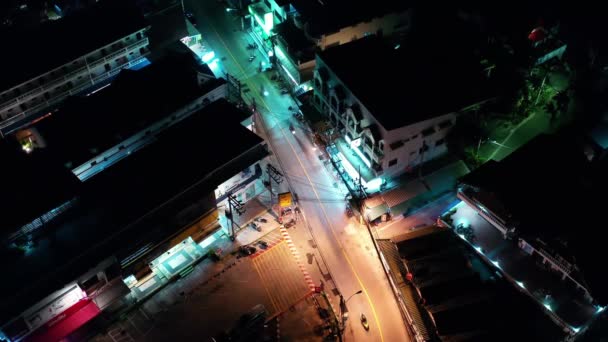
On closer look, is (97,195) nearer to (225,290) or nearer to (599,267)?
(225,290)

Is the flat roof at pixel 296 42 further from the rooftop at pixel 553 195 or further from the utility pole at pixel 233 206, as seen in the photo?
the rooftop at pixel 553 195

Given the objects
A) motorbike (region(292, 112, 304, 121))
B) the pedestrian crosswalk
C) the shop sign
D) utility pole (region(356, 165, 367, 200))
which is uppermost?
motorbike (region(292, 112, 304, 121))

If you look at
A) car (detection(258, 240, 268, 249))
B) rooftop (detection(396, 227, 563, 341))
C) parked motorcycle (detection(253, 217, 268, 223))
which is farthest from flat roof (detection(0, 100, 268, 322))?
rooftop (detection(396, 227, 563, 341))

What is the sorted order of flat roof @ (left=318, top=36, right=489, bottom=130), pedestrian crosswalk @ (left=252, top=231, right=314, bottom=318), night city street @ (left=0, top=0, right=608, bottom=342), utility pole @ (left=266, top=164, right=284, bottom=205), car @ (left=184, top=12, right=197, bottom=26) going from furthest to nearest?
1. car @ (left=184, top=12, right=197, bottom=26)
2. utility pole @ (left=266, top=164, right=284, bottom=205)
3. flat roof @ (left=318, top=36, right=489, bottom=130)
4. pedestrian crosswalk @ (left=252, top=231, right=314, bottom=318)
5. night city street @ (left=0, top=0, right=608, bottom=342)

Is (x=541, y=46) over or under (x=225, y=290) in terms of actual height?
over

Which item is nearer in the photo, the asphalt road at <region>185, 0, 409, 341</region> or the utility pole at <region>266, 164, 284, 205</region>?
the asphalt road at <region>185, 0, 409, 341</region>

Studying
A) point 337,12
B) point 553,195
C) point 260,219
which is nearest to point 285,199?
point 260,219

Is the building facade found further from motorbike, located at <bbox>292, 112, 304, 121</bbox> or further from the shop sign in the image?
the shop sign

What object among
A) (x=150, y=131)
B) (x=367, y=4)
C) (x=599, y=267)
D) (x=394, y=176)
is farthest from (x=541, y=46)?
(x=150, y=131)
